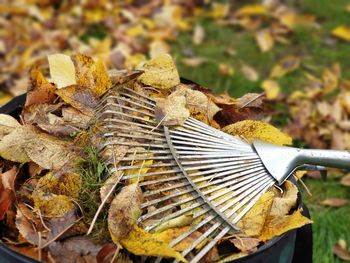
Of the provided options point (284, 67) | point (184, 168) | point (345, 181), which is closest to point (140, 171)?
point (184, 168)

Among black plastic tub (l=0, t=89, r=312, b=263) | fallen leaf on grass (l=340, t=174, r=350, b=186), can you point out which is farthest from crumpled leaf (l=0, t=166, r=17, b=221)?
fallen leaf on grass (l=340, t=174, r=350, b=186)

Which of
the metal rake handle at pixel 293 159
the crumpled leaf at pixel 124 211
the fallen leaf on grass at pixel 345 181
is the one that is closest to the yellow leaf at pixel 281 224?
the metal rake handle at pixel 293 159

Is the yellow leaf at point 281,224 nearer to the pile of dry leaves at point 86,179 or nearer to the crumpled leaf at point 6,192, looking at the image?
the pile of dry leaves at point 86,179

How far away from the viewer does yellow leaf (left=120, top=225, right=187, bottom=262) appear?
1.33m

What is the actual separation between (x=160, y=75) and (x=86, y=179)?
1.52 feet

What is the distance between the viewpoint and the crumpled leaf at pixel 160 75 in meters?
1.86

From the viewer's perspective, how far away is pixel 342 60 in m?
3.61

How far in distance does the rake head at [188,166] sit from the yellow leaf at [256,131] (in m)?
0.06

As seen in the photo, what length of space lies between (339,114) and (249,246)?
1715mm

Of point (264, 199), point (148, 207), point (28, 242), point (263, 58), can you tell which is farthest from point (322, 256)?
point (263, 58)

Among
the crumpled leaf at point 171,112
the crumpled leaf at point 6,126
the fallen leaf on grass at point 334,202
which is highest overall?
the crumpled leaf at point 6,126

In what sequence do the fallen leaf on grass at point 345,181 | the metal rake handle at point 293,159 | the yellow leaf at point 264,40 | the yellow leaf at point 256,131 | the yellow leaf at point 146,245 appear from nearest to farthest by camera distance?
the yellow leaf at point 146,245, the metal rake handle at point 293,159, the yellow leaf at point 256,131, the fallen leaf on grass at point 345,181, the yellow leaf at point 264,40

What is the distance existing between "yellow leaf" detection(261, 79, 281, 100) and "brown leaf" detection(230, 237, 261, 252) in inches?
72.0

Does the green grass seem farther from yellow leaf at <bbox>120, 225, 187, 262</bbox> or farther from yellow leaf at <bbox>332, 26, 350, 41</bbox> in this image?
yellow leaf at <bbox>120, 225, 187, 262</bbox>
